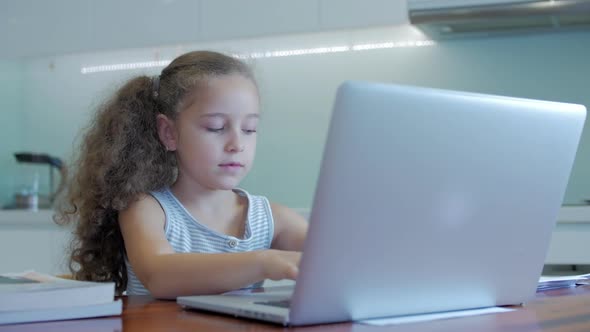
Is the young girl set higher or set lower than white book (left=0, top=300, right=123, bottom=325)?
higher

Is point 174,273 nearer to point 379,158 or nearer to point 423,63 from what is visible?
point 379,158

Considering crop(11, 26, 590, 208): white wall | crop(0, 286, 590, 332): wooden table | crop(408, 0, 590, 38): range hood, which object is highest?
crop(408, 0, 590, 38): range hood

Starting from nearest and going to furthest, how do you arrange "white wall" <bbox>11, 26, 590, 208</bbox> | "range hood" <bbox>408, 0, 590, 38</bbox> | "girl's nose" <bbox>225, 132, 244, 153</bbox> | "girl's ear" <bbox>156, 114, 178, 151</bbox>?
1. "girl's nose" <bbox>225, 132, 244, 153</bbox>
2. "girl's ear" <bbox>156, 114, 178, 151</bbox>
3. "range hood" <bbox>408, 0, 590, 38</bbox>
4. "white wall" <bbox>11, 26, 590, 208</bbox>

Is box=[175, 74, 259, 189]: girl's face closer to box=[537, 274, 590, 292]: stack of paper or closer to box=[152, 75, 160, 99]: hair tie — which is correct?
box=[152, 75, 160, 99]: hair tie

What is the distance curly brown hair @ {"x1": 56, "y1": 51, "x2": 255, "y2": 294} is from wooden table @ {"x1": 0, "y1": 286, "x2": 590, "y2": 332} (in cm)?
44

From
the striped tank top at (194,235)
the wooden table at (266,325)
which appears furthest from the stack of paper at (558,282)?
the striped tank top at (194,235)

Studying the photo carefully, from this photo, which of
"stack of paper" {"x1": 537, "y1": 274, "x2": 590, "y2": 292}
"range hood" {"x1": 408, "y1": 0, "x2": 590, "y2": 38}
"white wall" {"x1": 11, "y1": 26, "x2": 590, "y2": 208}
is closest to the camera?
"stack of paper" {"x1": 537, "y1": 274, "x2": 590, "y2": 292}

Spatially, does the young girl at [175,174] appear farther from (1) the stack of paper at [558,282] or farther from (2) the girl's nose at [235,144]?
(1) the stack of paper at [558,282]

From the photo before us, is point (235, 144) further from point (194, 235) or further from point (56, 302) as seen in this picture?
point (56, 302)

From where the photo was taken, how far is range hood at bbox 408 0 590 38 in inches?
99.6

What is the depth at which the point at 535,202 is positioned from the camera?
0.89 m

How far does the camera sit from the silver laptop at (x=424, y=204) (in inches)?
27.9

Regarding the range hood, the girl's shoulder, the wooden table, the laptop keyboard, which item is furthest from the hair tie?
the range hood

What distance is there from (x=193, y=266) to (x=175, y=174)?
493 millimetres
